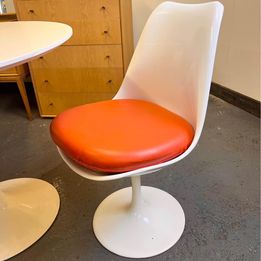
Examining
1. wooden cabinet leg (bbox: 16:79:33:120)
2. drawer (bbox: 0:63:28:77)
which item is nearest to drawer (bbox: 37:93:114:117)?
wooden cabinet leg (bbox: 16:79:33:120)

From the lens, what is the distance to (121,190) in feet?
4.35

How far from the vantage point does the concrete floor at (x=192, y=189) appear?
1062 millimetres

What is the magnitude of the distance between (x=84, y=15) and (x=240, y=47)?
1.13 metres

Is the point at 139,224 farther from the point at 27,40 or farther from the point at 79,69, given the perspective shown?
the point at 79,69

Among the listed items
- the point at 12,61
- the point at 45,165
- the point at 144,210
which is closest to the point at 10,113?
the point at 45,165

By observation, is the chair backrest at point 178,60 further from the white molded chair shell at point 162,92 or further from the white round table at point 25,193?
the white round table at point 25,193

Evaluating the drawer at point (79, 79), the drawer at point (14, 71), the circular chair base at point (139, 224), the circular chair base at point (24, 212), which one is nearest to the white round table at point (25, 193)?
the circular chair base at point (24, 212)

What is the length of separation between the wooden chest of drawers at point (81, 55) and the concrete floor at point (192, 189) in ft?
A: 0.99

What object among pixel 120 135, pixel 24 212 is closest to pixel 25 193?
pixel 24 212

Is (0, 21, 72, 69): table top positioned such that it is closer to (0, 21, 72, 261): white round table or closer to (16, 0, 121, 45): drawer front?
(0, 21, 72, 261): white round table

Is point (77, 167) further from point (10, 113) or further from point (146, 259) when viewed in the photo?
point (10, 113)

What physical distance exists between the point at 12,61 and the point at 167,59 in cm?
54

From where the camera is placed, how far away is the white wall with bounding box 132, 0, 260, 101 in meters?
1.84

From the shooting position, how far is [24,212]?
48.9 inches
